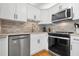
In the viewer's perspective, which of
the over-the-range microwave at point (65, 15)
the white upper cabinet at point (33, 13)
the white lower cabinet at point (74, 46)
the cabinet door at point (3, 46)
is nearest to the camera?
the cabinet door at point (3, 46)

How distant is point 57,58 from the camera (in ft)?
1.06

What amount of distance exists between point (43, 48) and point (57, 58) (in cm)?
186

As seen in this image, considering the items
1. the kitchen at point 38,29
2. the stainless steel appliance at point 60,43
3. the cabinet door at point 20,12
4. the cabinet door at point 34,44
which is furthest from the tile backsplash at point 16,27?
the stainless steel appliance at point 60,43

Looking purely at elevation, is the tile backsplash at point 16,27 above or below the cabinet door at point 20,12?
below

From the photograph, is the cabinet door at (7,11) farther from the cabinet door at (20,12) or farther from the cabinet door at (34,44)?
the cabinet door at (34,44)

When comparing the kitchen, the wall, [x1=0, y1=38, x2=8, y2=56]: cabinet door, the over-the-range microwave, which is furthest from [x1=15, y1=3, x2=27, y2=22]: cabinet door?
the wall

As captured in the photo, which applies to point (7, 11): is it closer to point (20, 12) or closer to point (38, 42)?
point (20, 12)

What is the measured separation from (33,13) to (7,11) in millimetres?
942

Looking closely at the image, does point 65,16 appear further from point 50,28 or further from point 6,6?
point 6,6

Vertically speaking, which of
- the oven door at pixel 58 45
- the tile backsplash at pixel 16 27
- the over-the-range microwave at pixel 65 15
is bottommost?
the oven door at pixel 58 45

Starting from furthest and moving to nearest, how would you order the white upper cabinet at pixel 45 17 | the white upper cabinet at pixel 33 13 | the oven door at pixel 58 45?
the white upper cabinet at pixel 45 17, the white upper cabinet at pixel 33 13, the oven door at pixel 58 45

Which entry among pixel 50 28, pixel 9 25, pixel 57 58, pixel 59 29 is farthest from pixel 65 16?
pixel 57 58

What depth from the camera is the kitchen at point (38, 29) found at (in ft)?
4.14

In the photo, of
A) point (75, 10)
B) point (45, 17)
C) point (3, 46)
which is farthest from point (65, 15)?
point (3, 46)
